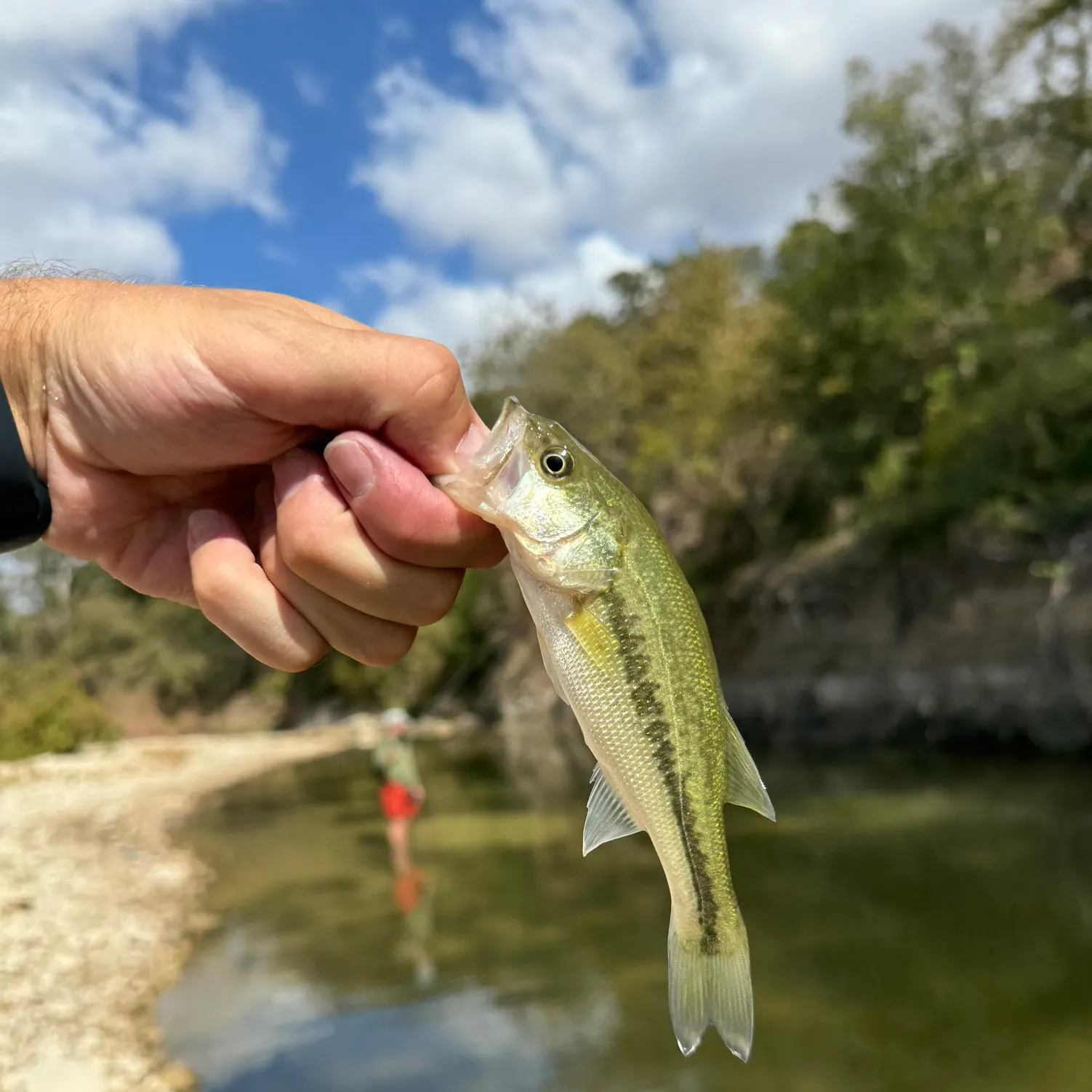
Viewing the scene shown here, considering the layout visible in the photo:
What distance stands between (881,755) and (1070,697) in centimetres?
372

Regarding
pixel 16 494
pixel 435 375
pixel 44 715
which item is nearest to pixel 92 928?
pixel 16 494

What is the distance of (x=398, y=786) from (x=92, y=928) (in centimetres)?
453

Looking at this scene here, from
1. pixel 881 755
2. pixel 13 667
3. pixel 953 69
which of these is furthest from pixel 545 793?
pixel 13 667

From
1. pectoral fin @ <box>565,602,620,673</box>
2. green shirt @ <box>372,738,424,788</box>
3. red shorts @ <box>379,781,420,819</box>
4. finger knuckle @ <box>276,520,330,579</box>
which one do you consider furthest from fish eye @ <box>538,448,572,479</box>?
green shirt @ <box>372,738,424,788</box>

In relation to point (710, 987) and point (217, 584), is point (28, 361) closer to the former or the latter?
point (217, 584)

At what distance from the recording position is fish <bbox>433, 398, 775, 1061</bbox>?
2594 mm

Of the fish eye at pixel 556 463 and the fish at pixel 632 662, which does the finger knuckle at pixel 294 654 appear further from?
the fish eye at pixel 556 463

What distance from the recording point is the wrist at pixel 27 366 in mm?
2830

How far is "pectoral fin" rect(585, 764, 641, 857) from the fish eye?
81 cm

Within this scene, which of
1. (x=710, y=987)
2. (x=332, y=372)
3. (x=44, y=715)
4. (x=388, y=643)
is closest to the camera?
(x=710, y=987)

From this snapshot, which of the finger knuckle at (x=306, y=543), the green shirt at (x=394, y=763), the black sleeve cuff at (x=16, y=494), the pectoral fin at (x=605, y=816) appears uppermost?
the black sleeve cuff at (x=16, y=494)

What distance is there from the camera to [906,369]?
24734 millimetres

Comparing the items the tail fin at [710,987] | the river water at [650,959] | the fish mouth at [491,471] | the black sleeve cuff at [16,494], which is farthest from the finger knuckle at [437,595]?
the river water at [650,959]

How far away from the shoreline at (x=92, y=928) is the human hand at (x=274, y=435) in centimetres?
667
